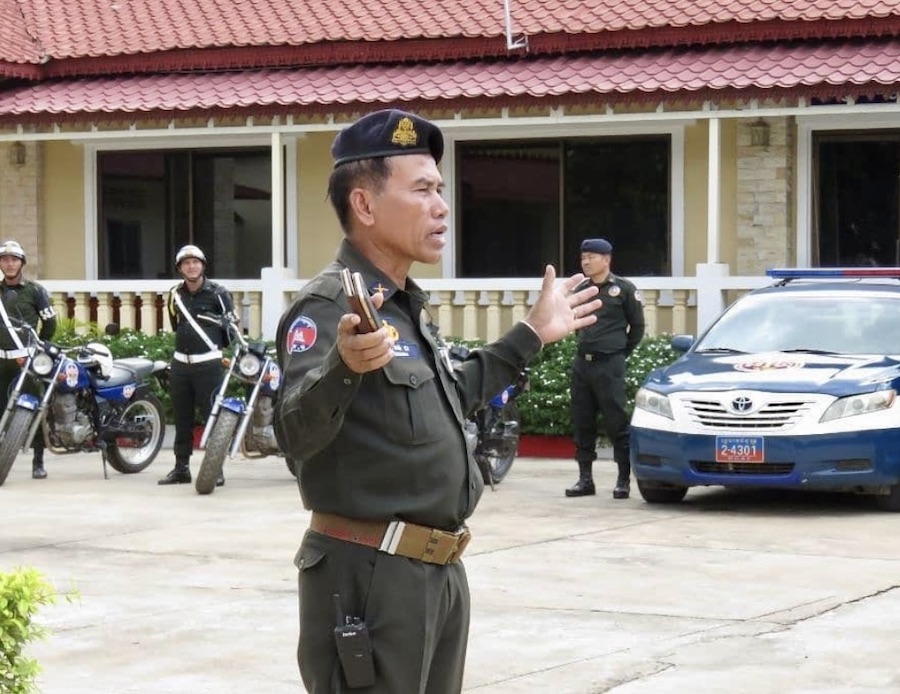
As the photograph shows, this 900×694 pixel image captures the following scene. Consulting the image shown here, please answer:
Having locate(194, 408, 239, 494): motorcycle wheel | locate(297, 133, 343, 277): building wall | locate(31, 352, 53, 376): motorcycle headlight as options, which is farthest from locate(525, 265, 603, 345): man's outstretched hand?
locate(297, 133, 343, 277): building wall

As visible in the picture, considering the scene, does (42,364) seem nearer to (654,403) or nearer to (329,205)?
(329,205)

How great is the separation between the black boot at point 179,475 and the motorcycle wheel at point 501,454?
2206 mm

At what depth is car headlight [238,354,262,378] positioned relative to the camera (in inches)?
521

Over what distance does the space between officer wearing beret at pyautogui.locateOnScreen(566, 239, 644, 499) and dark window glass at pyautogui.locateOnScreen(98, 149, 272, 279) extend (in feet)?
26.8

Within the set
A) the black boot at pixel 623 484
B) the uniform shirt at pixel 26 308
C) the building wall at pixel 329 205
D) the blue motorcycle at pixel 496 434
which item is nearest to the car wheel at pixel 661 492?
the black boot at pixel 623 484

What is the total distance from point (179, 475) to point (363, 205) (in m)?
9.93

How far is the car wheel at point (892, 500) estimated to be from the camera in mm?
11531

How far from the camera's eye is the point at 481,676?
6766mm

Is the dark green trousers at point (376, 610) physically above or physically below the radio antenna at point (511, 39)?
below

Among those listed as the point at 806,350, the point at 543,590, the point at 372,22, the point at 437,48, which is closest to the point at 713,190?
the point at 437,48

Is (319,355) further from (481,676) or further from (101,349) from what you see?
(101,349)

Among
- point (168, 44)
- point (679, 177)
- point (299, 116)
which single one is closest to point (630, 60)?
point (679, 177)

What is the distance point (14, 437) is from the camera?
43.1 feet

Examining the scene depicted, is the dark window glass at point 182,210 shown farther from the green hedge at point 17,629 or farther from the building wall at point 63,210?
the green hedge at point 17,629
